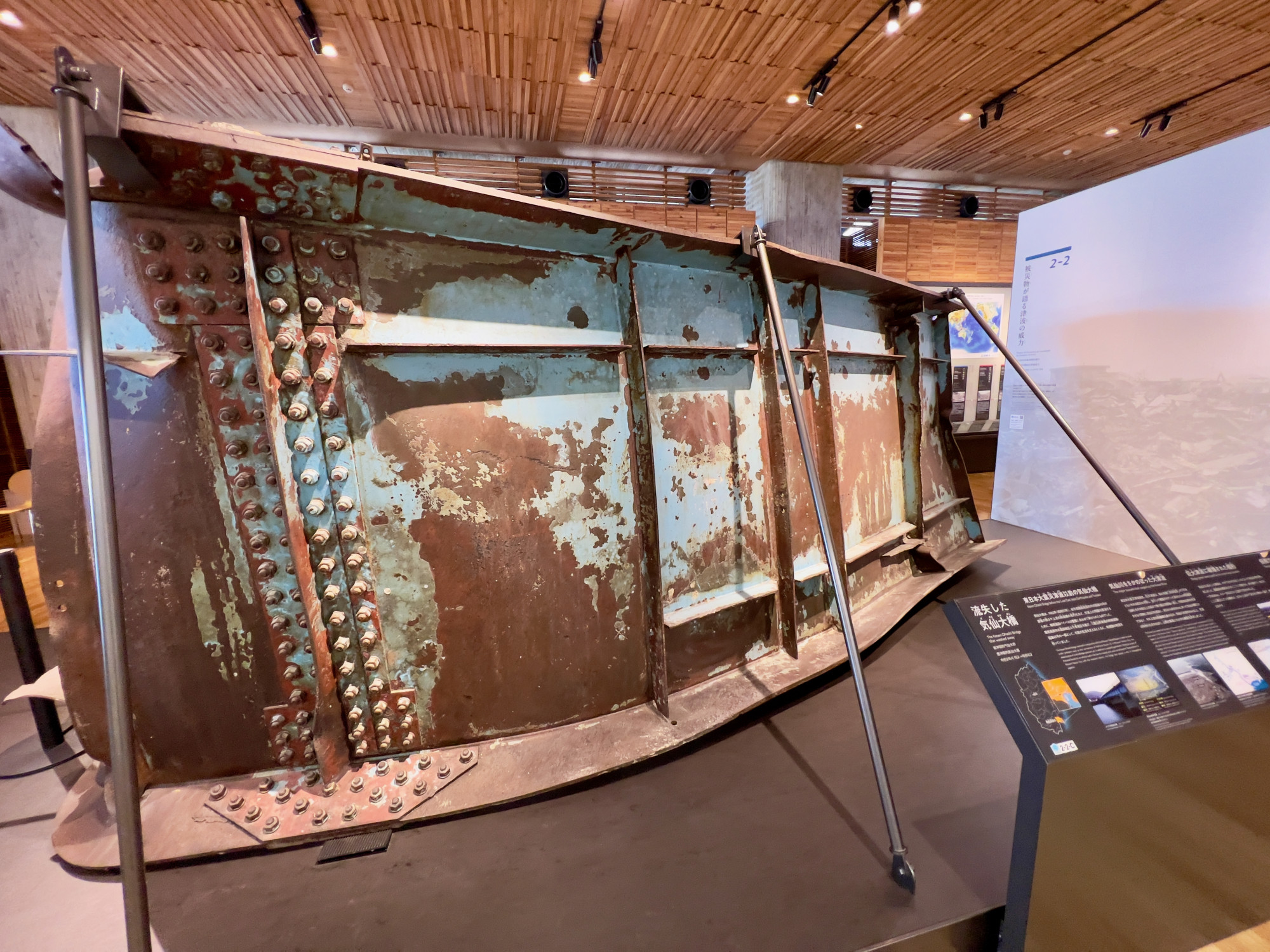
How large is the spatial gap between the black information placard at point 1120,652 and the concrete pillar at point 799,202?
25.6 ft

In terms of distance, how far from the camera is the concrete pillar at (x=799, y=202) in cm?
822

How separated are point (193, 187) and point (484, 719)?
2.10 meters

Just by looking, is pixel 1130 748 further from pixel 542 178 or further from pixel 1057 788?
pixel 542 178

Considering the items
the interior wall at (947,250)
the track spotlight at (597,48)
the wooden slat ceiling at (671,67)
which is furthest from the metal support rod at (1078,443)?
the interior wall at (947,250)

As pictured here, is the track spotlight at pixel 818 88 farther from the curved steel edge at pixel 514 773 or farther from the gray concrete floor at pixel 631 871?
the gray concrete floor at pixel 631 871

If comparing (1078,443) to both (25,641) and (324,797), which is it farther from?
(25,641)

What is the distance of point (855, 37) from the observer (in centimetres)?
511

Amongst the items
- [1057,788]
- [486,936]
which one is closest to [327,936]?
[486,936]

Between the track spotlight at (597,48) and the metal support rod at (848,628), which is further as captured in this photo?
the track spotlight at (597,48)

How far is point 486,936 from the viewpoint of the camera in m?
1.52

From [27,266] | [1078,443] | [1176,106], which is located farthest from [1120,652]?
[27,266]

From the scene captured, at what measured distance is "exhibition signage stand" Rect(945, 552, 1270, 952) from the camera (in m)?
1.37

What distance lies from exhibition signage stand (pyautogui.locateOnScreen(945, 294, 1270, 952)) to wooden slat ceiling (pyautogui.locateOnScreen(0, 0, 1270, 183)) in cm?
558

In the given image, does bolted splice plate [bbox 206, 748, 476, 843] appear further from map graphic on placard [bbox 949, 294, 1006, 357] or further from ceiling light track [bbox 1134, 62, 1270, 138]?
ceiling light track [bbox 1134, 62, 1270, 138]
